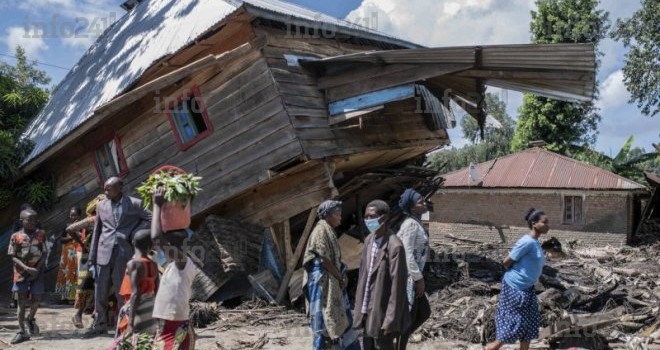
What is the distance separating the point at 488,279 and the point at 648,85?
66.5 ft

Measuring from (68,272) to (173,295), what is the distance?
6.12 m

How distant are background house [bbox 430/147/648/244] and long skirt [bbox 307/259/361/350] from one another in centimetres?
1610

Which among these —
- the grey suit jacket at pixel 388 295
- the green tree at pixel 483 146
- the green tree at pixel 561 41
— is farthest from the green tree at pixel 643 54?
the grey suit jacket at pixel 388 295

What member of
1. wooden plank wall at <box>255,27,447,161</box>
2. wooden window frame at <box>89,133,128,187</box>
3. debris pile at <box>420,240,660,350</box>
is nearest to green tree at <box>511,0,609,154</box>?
debris pile at <box>420,240,660,350</box>

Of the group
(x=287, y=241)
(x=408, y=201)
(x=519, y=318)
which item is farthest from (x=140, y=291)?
(x=287, y=241)

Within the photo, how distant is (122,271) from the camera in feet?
20.8

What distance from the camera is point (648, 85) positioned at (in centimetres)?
2514

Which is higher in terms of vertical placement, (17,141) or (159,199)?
(17,141)

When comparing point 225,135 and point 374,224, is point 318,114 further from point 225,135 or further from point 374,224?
point 374,224

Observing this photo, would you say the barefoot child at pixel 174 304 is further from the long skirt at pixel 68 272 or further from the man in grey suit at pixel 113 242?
the long skirt at pixel 68 272

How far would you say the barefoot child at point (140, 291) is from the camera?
4.30m

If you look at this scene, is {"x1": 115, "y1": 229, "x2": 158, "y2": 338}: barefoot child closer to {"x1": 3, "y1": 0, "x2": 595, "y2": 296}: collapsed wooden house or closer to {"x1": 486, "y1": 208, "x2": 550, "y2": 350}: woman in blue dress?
{"x1": 486, "y1": 208, "x2": 550, "y2": 350}: woman in blue dress

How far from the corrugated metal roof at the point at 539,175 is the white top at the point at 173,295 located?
57.3 ft

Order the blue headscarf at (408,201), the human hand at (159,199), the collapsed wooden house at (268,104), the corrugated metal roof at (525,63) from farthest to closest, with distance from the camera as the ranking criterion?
the collapsed wooden house at (268,104), the corrugated metal roof at (525,63), the blue headscarf at (408,201), the human hand at (159,199)
